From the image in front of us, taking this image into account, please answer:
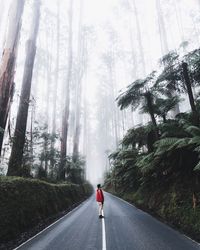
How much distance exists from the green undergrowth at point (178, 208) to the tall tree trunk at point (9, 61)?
622 centimetres

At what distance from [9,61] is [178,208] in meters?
7.91

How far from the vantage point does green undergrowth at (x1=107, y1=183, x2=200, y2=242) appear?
6.44 m

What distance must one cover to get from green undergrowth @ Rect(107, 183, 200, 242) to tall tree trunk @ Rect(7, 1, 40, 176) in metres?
6.10

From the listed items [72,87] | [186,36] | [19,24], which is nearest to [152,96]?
[19,24]

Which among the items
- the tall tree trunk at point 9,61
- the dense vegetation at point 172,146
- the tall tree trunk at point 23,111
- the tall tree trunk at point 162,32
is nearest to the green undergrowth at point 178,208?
the dense vegetation at point 172,146

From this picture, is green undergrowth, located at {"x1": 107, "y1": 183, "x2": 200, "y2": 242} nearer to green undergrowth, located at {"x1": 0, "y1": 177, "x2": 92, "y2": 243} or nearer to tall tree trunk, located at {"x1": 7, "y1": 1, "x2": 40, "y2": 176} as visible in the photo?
green undergrowth, located at {"x1": 0, "y1": 177, "x2": 92, "y2": 243}

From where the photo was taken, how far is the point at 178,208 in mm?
7762

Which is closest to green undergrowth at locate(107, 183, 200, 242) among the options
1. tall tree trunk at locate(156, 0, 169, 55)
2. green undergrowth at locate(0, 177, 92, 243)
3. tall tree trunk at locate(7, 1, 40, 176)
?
green undergrowth at locate(0, 177, 92, 243)

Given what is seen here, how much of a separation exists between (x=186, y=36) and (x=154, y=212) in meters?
34.5

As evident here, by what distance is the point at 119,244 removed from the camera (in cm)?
541

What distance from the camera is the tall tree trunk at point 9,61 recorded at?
24.8 feet

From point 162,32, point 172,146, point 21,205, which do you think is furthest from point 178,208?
point 162,32

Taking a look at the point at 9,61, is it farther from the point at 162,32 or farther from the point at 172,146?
the point at 162,32

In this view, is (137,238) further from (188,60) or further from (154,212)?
(188,60)
